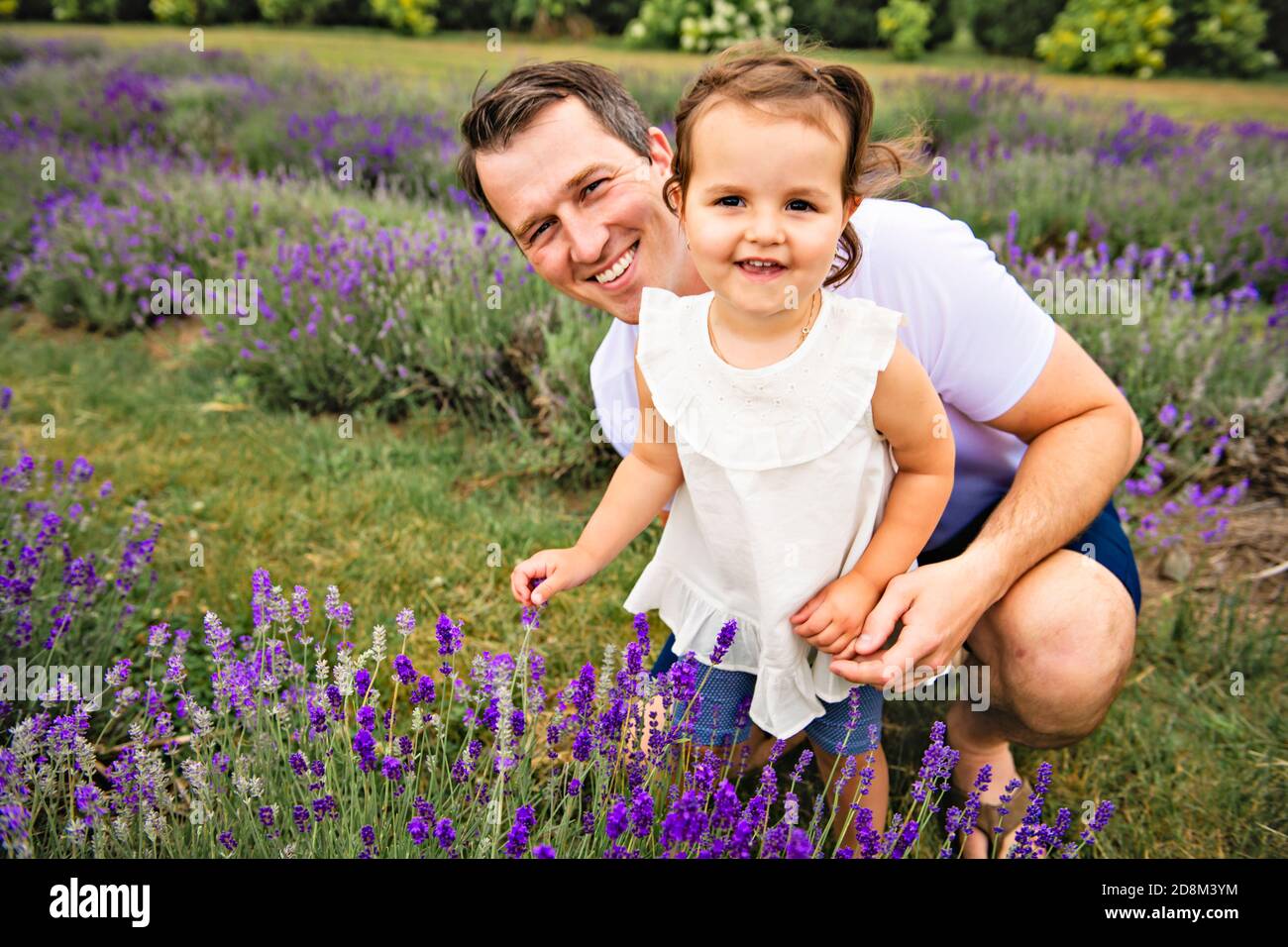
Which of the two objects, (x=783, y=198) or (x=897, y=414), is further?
(x=897, y=414)

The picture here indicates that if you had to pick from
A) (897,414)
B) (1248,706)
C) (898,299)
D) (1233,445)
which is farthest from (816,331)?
(1233,445)

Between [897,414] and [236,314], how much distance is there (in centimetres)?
363

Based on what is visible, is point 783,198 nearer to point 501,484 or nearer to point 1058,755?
point 1058,755

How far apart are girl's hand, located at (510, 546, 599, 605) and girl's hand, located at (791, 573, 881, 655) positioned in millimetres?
408

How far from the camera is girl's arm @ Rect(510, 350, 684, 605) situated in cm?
188

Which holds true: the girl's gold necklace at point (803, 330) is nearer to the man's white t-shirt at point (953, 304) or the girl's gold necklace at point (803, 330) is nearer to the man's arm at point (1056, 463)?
the man's white t-shirt at point (953, 304)

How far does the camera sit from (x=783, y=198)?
5.12ft

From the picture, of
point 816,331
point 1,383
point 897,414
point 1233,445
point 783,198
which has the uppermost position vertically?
point 783,198

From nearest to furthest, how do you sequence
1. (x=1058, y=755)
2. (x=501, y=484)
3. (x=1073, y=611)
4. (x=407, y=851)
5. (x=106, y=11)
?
(x=407, y=851)
(x=1073, y=611)
(x=1058, y=755)
(x=501, y=484)
(x=106, y=11)

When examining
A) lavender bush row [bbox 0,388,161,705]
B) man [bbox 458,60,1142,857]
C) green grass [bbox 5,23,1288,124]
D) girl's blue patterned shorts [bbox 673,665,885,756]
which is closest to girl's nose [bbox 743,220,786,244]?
man [bbox 458,60,1142,857]

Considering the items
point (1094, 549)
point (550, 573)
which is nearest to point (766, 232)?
point (550, 573)

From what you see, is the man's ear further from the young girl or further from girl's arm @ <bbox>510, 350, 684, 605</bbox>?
girl's arm @ <bbox>510, 350, 684, 605</bbox>

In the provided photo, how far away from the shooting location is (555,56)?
22.3ft

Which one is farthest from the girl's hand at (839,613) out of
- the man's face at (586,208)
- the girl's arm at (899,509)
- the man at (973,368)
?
the man's face at (586,208)
